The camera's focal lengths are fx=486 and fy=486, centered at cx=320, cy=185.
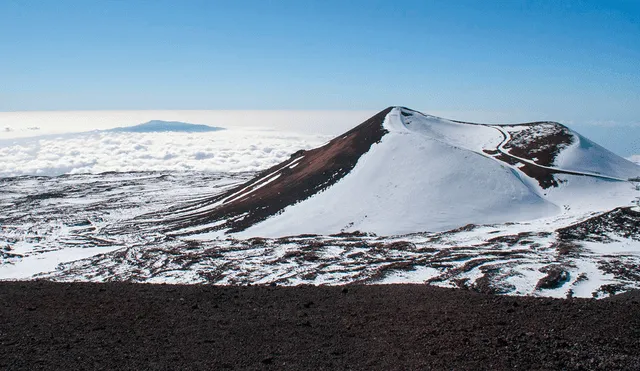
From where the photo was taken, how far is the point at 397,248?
4247 cm

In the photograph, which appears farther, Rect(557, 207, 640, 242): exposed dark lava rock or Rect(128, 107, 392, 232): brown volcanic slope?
Rect(128, 107, 392, 232): brown volcanic slope

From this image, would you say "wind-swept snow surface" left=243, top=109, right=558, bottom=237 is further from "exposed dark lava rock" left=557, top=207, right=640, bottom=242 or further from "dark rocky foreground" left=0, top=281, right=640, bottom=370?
"dark rocky foreground" left=0, top=281, right=640, bottom=370

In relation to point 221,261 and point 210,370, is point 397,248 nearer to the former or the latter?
point 221,261

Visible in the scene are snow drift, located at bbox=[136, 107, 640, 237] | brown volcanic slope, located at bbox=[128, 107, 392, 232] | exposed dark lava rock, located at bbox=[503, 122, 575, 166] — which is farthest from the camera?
exposed dark lava rock, located at bbox=[503, 122, 575, 166]

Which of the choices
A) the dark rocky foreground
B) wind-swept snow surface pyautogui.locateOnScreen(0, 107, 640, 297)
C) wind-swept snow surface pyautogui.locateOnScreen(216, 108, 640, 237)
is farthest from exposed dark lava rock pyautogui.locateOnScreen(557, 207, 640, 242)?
the dark rocky foreground

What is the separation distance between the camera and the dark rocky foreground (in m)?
11.2

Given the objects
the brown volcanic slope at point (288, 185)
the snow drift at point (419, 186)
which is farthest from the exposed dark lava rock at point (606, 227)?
the brown volcanic slope at point (288, 185)

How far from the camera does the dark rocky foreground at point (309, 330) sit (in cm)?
1120

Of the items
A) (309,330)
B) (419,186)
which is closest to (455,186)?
(419,186)

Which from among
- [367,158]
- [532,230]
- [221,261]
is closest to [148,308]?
[221,261]

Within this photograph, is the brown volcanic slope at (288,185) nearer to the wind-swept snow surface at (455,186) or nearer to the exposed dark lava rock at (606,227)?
the wind-swept snow surface at (455,186)

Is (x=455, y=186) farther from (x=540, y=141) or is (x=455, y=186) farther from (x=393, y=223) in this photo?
(x=540, y=141)

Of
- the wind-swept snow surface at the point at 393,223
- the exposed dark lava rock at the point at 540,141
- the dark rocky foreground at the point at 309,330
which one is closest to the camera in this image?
the dark rocky foreground at the point at 309,330

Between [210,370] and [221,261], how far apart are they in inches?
1219
